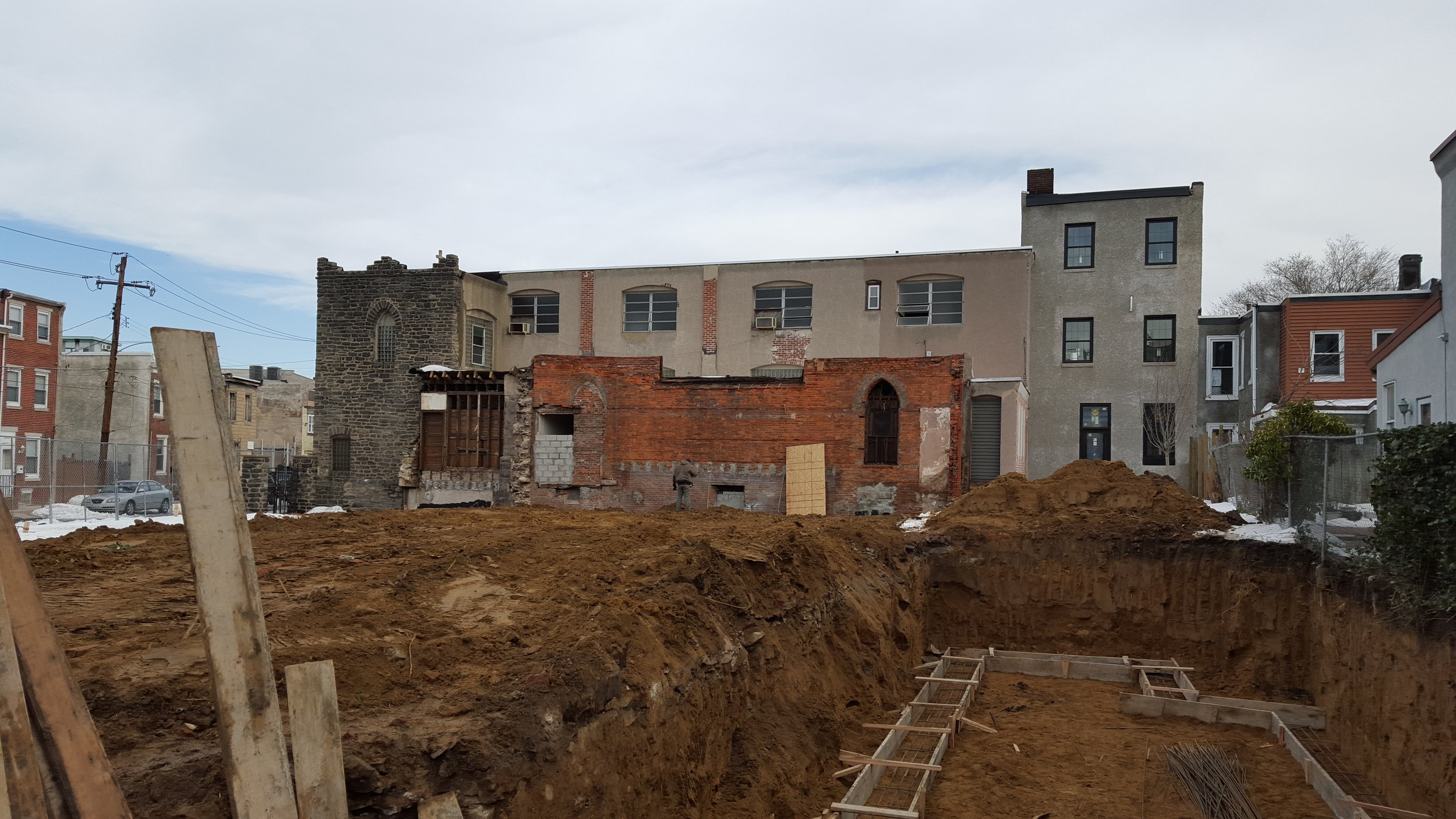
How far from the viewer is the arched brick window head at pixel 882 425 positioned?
23.4m

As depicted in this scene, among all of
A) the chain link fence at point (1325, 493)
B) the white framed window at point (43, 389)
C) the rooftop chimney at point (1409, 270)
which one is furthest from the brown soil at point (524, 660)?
the white framed window at point (43, 389)

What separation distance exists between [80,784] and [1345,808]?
31.1 feet

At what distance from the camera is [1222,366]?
106 feet

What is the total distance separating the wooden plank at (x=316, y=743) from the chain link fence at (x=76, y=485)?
1673cm

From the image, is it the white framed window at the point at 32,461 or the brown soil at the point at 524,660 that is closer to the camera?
the brown soil at the point at 524,660

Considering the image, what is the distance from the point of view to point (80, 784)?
342 cm

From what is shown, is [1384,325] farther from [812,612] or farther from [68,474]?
[68,474]

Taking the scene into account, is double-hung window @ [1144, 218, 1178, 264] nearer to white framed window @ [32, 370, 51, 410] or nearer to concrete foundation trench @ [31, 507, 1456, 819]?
concrete foundation trench @ [31, 507, 1456, 819]

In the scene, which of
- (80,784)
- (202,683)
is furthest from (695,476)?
(80,784)

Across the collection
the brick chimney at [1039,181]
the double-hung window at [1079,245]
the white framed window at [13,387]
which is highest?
the brick chimney at [1039,181]

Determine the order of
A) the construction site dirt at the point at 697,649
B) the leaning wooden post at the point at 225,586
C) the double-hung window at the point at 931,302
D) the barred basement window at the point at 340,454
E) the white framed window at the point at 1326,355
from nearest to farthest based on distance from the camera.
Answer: the leaning wooden post at the point at 225,586 → the construction site dirt at the point at 697,649 → the white framed window at the point at 1326,355 → the double-hung window at the point at 931,302 → the barred basement window at the point at 340,454

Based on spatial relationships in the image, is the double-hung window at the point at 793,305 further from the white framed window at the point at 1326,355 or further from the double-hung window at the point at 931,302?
the white framed window at the point at 1326,355

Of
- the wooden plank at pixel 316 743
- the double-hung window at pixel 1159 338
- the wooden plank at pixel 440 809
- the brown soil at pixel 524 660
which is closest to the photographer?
the wooden plank at pixel 316 743

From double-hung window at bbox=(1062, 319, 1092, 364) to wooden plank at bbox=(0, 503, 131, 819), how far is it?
33.6 m
